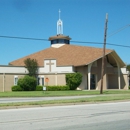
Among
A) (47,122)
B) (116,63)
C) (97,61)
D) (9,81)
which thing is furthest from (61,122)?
(116,63)

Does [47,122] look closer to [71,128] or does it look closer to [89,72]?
[71,128]

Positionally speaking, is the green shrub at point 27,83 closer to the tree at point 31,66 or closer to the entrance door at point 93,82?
the tree at point 31,66

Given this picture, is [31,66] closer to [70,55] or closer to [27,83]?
[27,83]

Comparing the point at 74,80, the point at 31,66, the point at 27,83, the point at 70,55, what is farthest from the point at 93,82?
the point at 27,83

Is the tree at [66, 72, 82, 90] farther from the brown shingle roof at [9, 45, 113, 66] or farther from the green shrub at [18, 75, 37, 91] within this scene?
the green shrub at [18, 75, 37, 91]

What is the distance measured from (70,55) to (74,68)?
4.58 metres

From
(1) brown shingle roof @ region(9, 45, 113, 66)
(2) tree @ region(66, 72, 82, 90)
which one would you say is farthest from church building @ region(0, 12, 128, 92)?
(2) tree @ region(66, 72, 82, 90)

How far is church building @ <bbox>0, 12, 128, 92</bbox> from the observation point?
147ft

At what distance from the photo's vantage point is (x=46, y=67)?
47344 millimetres

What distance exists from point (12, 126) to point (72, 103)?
9345 mm

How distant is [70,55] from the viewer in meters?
51.5

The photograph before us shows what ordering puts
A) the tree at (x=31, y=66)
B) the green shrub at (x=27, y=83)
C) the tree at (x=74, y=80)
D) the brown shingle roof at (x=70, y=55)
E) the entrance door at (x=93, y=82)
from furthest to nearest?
the entrance door at (x=93, y=82)
the brown shingle roof at (x=70, y=55)
the tree at (x=31, y=66)
the tree at (x=74, y=80)
the green shrub at (x=27, y=83)

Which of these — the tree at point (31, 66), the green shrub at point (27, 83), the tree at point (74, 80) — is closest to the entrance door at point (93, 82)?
the tree at point (74, 80)

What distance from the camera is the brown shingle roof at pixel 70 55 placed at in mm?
47781
